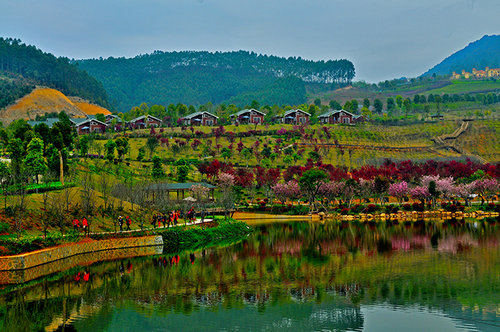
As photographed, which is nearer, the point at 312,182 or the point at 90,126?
the point at 312,182

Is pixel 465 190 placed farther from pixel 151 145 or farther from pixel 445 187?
pixel 151 145

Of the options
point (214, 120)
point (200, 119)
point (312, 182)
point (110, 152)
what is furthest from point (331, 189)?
point (214, 120)

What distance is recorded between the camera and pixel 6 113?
159625 millimetres

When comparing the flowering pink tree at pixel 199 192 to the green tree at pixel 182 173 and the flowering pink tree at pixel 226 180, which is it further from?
the green tree at pixel 182 173

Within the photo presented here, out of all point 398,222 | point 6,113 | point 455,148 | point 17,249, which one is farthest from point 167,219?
point 6,113

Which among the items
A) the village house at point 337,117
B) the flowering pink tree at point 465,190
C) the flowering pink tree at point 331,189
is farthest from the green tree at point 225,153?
the village house at point 337,117

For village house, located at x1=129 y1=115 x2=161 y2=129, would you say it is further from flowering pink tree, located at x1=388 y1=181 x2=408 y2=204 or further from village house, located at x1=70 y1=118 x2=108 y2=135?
flowering pink tree, located at x1=388 y1=181 x2=408 y2=204

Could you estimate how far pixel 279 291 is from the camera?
30.9 metres

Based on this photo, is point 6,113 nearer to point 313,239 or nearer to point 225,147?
point 225,147

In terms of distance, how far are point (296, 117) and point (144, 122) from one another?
38.3m

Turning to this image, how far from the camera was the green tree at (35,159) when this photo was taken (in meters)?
57.4

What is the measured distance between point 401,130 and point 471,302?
11558 centimetres

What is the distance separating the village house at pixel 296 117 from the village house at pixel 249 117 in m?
6.88

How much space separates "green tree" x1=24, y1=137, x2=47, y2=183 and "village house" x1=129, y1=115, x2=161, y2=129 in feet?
244
